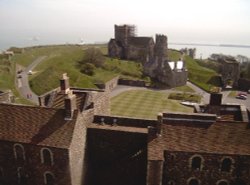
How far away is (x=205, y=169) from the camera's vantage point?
2194cm

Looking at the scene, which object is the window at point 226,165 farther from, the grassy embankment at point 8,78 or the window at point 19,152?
the grassy embankment at point 8,78

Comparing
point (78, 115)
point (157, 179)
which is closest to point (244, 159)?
point (157, 179)

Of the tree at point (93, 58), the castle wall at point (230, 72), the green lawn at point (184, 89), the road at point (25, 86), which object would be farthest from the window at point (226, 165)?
the tree at point (93, 58)

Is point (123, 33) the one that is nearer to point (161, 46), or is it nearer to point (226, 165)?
point (161, 46)

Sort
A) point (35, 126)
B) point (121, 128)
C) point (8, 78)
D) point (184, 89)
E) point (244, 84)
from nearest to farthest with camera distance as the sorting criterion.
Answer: point (35, 126), point (121, 128), point (8, 78), point (184, 89), point (244, 84)

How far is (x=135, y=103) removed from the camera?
52.6 meters

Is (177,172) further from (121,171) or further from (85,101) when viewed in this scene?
(85,101)

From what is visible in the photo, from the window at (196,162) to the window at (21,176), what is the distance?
14252 mm

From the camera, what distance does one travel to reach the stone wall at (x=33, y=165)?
21987 millimetres

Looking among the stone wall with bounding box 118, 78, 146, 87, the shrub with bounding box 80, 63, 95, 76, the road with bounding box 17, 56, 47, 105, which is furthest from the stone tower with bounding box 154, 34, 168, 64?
the road with bounding box 17, 56, 47, 105

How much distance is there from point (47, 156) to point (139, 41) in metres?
78.9

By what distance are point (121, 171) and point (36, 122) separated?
334 inches

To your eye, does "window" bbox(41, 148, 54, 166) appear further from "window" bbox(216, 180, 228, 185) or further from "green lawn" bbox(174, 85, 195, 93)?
"green lawn" bbox(174, 85, 195, 93)

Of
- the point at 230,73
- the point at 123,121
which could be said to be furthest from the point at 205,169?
the point at 230,73
